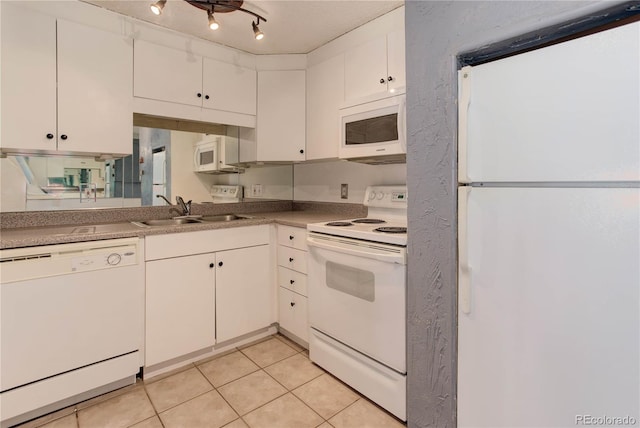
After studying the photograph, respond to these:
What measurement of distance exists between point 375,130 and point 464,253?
3.27 feet

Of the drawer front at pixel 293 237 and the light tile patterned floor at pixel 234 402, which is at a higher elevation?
the drawer front at pixel 293 237

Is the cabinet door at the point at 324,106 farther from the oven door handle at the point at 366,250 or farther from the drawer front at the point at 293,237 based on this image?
the oven door handle at the point at 366,250

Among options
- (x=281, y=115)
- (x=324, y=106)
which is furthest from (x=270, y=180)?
(x=324, y=106)

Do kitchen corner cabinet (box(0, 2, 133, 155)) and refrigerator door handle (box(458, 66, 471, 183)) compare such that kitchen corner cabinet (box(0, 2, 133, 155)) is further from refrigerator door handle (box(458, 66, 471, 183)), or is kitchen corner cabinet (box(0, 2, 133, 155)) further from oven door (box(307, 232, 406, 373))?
refrigerator door handle (box(458, 66, 471, 183))

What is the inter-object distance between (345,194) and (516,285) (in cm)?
169

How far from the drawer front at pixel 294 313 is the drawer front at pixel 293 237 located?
1.19 feet

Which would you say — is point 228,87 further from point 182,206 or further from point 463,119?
point 463,119

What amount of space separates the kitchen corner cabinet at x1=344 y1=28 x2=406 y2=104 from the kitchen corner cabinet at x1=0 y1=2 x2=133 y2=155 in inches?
58.1

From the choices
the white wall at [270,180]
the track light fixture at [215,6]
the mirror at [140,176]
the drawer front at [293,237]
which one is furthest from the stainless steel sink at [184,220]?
the track light fixture at [215,6]

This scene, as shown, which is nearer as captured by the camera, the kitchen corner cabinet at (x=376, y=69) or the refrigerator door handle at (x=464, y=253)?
the refrigerator door handle at (x=464, y=253)
